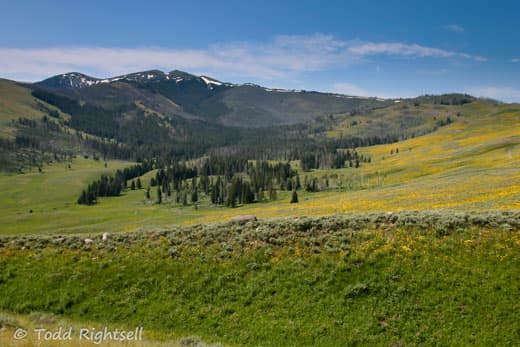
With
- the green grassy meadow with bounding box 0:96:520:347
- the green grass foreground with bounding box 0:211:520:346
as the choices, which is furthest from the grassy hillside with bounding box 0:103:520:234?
the green grassy meadow with bounding box 0:96:520:347

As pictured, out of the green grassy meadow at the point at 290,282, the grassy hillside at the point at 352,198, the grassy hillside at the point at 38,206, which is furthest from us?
the grassy hillside at the point at 38,206

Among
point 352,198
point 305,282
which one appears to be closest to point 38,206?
point 352,198

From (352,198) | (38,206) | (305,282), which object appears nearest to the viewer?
(305,282)

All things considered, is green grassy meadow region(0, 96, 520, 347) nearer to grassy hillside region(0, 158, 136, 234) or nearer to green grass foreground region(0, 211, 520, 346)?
green grass foreground region(0, 211, 520, 346)

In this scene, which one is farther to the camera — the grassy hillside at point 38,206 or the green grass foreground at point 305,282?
the grassy hillside at point 38,206

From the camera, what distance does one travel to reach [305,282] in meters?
17.4

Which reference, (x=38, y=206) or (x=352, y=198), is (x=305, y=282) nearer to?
(x=352, y=198)

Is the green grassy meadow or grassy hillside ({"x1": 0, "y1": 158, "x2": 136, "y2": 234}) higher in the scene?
the green grassy meadow

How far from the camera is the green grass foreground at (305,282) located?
45.9 feet

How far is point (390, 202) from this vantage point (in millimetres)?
49656

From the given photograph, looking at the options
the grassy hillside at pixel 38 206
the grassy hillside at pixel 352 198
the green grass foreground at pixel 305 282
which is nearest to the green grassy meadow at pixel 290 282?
the green grass foreground at pixel 305 282

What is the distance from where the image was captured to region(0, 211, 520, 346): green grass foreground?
1399 cm

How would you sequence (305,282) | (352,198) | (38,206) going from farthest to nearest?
(38,206) → (352,198) → (305,282)

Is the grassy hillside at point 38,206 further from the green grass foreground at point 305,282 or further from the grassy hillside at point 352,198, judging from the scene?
the green grass foreground at point 305,282
